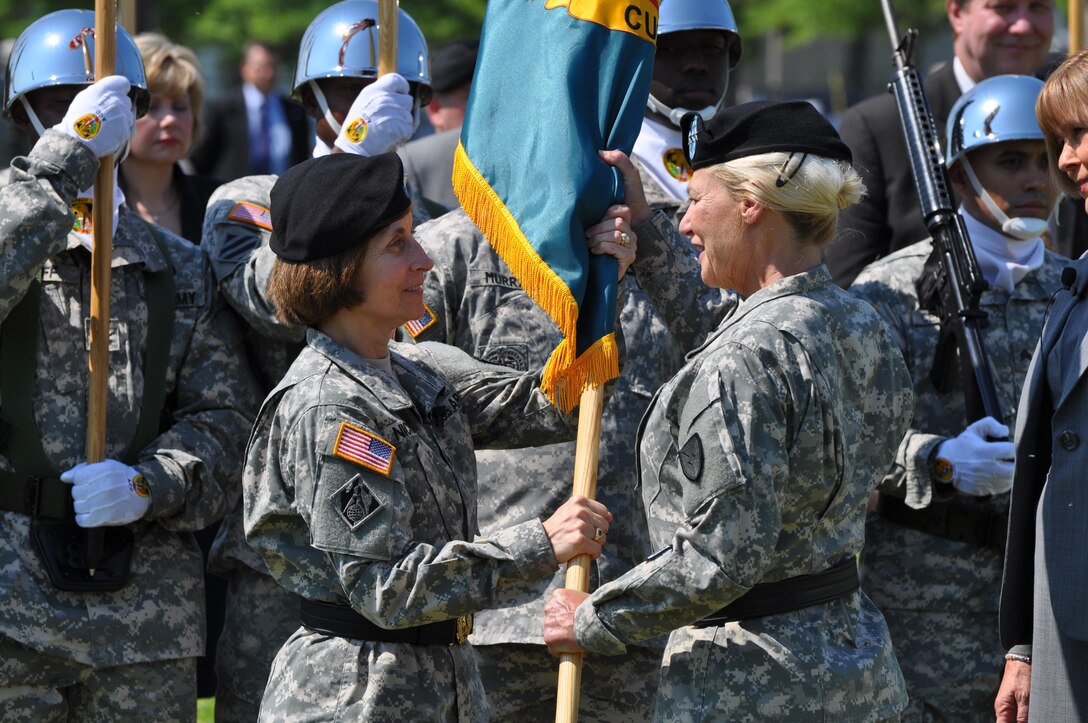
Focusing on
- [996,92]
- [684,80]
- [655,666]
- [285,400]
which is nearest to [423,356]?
[285,400]

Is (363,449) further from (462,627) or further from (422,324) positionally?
(422,324)

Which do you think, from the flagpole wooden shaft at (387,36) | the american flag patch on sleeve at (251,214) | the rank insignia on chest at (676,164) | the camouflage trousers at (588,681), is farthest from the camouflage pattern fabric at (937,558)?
the american flag patch on sleeve at (251,214)

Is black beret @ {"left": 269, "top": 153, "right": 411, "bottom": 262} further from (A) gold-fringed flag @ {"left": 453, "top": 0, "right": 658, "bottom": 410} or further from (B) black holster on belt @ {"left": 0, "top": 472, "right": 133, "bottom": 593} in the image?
(B) black holster on belt @ {"left": 0, "top": 472, "right": 133, "bottom": 593}

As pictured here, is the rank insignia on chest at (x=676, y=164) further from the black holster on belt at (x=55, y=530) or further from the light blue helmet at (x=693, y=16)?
the black holster on belt at (x=55, y=530)

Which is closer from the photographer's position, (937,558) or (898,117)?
(937,558)

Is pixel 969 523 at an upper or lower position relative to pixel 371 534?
lower

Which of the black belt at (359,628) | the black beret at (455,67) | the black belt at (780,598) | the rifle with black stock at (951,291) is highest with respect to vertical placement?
the black beret at (455,67)

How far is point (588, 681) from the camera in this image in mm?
4617

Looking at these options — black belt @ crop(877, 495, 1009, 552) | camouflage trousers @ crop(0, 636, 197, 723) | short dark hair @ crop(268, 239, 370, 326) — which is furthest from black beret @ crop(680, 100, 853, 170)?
camouflage trousers @ crop(0, 636, 197, 723)

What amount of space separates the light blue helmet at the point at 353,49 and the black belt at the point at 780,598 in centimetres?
250

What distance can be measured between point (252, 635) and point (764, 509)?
203 cm

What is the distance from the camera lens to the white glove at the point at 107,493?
14.5ft

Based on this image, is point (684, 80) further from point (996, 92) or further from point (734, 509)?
point (734, 509)

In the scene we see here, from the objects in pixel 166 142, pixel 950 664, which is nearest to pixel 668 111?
pixel 950 664
